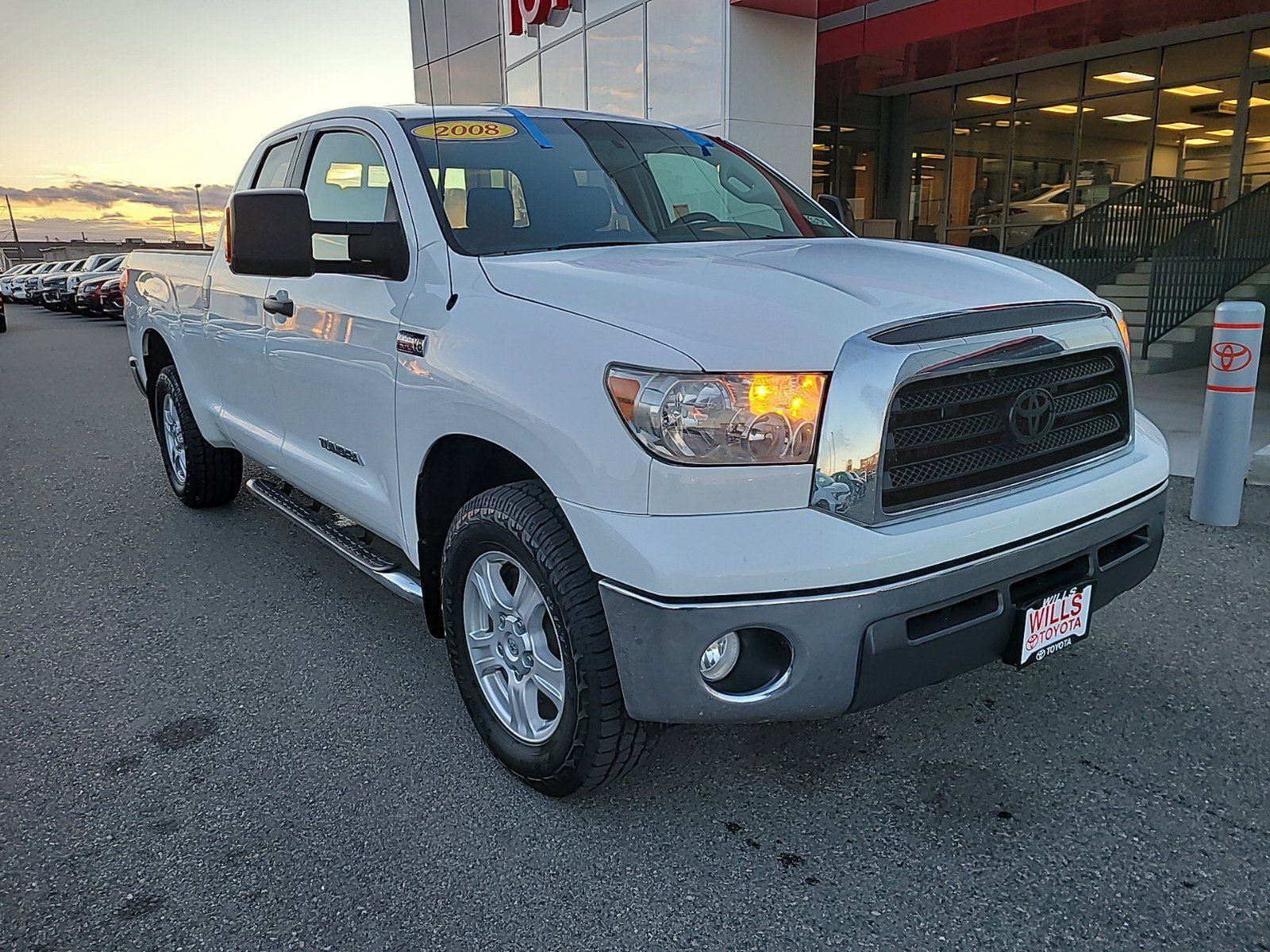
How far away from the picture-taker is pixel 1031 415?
2381mm

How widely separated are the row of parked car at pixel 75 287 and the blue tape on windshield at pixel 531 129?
16370 millimetres

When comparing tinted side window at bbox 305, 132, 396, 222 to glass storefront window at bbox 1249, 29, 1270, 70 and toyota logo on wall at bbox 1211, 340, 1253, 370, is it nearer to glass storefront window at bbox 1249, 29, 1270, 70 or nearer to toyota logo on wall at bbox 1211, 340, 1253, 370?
toyota logo on wall at bbox 1211, 340, 1253, 370

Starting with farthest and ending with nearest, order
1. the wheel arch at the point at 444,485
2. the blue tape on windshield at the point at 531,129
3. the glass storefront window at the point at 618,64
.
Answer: the glass storefront window at the point at 618,64 → the blue tape on windshield at the point at 531,129 → the wheel arch at the point at 444,485

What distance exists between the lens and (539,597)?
253 cm

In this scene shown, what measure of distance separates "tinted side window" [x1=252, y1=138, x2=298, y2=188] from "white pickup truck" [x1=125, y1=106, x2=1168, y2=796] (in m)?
0.72

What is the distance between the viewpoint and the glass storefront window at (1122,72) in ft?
51.5

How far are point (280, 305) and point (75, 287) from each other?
27.9 meters

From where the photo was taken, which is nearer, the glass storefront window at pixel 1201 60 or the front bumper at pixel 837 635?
the front bumper at pixel 837 635

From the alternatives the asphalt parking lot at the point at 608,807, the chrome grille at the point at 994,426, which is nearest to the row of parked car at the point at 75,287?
the asphalt parking lot at the point at 608,807

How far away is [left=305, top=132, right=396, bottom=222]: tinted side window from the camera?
11.0ft

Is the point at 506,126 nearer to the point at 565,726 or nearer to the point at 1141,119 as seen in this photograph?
the point at 565,726

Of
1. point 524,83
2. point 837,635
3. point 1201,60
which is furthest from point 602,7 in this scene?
point 837,635

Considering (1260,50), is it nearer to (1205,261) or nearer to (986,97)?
(986,97)

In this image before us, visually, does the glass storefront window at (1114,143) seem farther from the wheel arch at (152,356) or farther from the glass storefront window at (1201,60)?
the wheel arch at (152,356)
